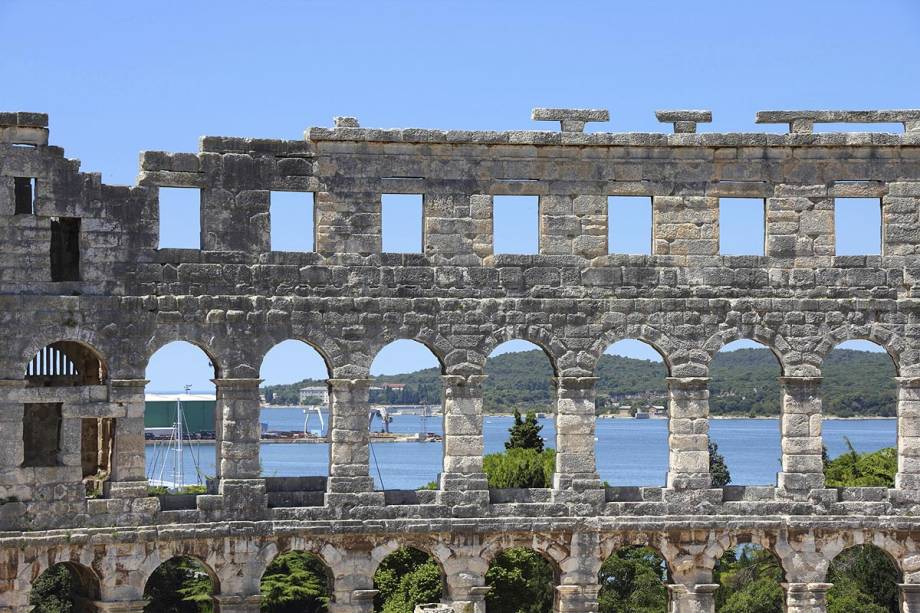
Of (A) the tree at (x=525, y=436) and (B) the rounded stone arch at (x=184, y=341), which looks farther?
(A) the tree at (x=525, y=436)

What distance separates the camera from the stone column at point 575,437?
33.5 meters

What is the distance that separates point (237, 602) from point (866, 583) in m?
21.8

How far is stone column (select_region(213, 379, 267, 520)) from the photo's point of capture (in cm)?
3247

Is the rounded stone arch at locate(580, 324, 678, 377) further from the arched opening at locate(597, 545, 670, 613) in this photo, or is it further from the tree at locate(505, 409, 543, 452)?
the tree at locate(505, 409, 543, 452)

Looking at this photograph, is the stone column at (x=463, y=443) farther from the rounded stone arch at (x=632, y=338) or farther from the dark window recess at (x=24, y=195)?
the dark window recess at (x=24, y=195)

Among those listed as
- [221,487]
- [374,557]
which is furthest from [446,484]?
[221,487]

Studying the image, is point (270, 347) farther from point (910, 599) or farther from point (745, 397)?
point (745, 397)

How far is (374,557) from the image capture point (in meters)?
33.0

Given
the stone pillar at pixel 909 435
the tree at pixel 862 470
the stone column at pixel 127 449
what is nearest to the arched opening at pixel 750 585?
the tree at pixel 862 470

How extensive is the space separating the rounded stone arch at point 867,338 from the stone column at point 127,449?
1289 cm

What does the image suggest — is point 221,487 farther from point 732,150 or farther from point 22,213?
point 732,150

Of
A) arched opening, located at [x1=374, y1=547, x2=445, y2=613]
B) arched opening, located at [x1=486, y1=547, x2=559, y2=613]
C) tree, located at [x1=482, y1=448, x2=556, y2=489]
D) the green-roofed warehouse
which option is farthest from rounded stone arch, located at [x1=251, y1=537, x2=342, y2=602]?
the green-roofed warehouse

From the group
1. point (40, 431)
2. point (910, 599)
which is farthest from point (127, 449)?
point (910, 599)

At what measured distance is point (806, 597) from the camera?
33938 mm
